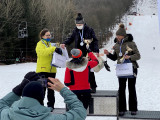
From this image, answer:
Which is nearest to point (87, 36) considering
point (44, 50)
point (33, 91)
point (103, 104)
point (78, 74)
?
point (44, 50)

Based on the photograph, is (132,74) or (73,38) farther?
(73,38)

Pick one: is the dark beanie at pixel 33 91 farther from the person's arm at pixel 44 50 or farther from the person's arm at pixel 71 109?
the person's arm at pixel 44 50

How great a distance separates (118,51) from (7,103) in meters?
3.16

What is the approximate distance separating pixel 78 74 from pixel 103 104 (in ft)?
3.74

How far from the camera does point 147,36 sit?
2315 inches

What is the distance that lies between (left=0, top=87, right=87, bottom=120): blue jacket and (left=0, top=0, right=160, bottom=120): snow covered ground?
3.76m

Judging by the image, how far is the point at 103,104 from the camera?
18.0ft

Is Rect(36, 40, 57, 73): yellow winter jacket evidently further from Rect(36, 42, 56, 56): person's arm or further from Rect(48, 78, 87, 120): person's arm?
Rect(48, 78, 87, 120): person's arm

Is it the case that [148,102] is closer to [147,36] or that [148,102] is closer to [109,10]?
[147,36]

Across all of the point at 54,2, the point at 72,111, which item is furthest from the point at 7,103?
the point at 54,2

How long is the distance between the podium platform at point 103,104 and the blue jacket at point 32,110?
9.87 ft

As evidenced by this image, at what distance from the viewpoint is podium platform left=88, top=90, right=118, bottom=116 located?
17.7 ft

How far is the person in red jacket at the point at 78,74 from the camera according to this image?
14.9 ft

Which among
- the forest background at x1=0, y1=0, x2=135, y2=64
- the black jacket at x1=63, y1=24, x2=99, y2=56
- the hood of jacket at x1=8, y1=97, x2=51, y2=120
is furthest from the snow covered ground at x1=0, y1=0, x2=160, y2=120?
the hood of jacket at x1=8, y1=97, x2=51, y2=120
